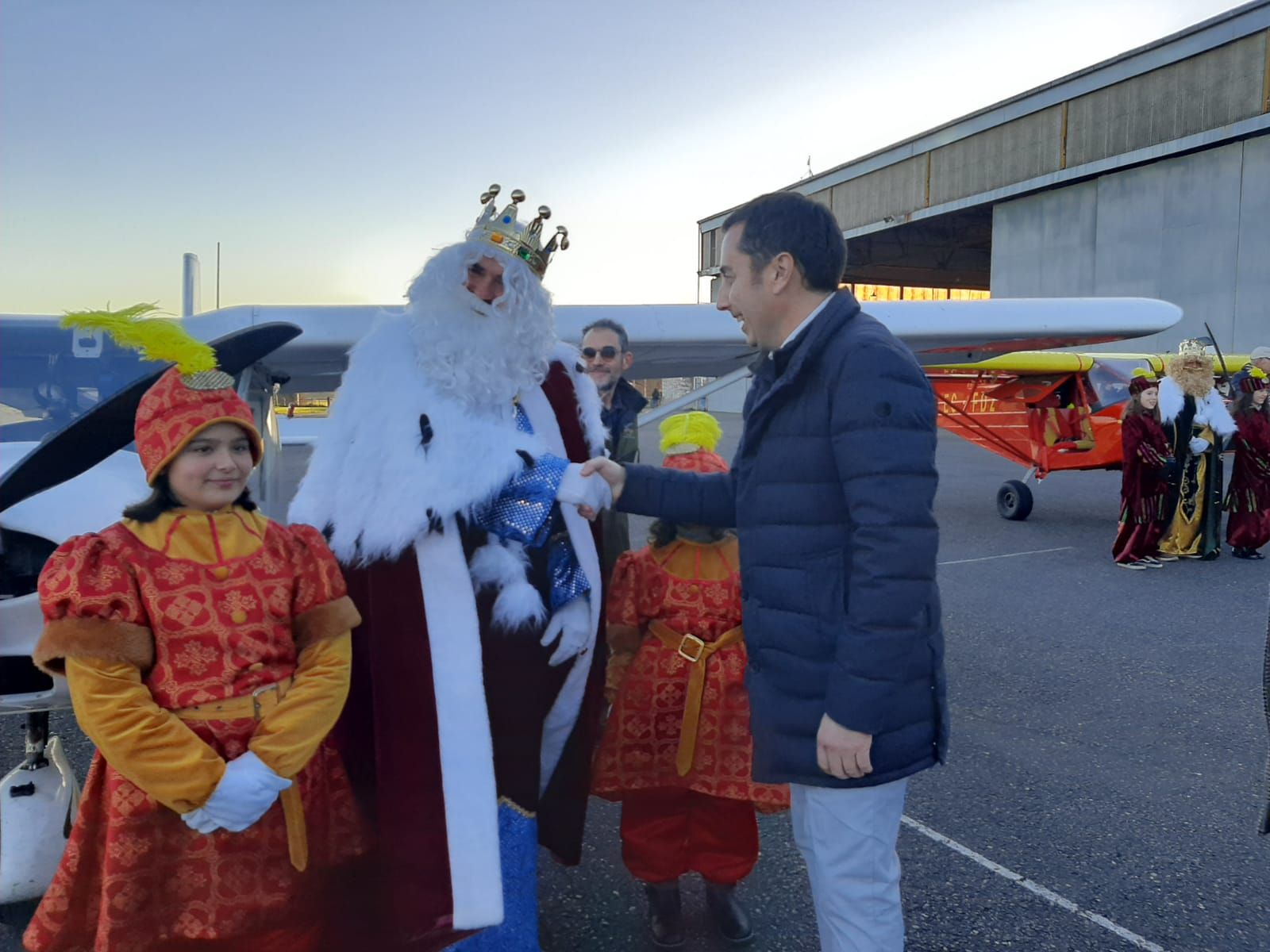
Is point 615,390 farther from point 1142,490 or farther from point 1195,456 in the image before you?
point 1195,456

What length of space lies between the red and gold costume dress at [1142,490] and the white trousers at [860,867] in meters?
6.77

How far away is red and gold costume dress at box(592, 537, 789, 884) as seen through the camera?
2.29m

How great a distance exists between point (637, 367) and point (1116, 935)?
14.0ft

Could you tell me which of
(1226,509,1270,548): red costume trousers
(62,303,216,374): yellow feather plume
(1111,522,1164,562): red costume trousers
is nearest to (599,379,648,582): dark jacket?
(62,303,216,374): yellow feather plume

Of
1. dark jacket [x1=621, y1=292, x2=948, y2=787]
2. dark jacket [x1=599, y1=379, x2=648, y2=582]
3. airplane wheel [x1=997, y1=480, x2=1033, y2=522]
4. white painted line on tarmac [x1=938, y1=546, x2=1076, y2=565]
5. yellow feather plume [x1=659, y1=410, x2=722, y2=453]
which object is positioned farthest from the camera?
airplane wheel [x1=997, y1=480, x2=1033, y2=522]

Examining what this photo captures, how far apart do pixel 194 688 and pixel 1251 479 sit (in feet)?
28.4

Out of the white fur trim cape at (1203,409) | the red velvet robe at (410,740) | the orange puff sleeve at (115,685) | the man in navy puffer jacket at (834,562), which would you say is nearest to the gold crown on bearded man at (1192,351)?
the white fur trim cape at (1203,409)

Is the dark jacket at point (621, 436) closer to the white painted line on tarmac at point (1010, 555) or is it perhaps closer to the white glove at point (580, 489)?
the white glove at point (580, 489)

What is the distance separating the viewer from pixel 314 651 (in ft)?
5.56

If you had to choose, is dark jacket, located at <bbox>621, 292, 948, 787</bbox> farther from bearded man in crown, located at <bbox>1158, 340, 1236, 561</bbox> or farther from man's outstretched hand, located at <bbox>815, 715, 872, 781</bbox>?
bearded man in crown, located at <bbox>1158, 340, 1236, 561</bbox>

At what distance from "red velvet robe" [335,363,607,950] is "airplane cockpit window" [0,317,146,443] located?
1805mm

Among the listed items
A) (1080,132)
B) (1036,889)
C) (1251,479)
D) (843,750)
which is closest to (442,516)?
(843,750)

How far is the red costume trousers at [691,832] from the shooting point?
2314 mm

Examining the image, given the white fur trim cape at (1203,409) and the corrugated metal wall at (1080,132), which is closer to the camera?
the white fur trim cape at (1203,409)
